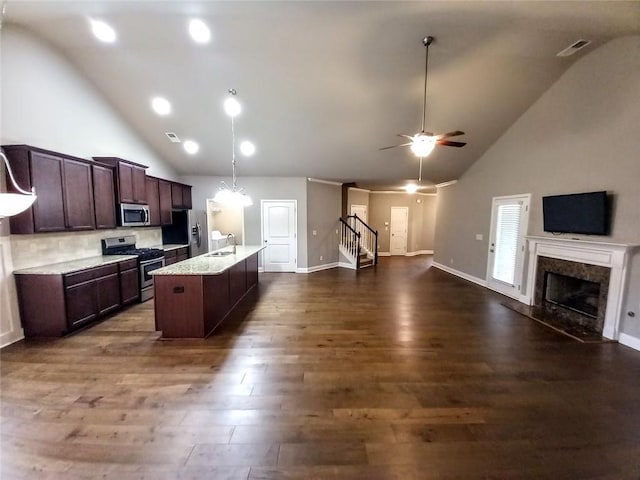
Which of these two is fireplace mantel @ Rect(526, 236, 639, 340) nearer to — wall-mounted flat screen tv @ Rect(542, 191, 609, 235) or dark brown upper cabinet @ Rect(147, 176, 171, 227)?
wall-mounted flat screen tv @ Rect(542, 191, 609, 235)

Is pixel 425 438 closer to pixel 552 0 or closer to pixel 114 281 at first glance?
pixel 552 0

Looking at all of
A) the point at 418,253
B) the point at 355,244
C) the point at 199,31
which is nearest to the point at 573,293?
the point at 355,244

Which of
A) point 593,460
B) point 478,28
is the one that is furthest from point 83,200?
point 593,460

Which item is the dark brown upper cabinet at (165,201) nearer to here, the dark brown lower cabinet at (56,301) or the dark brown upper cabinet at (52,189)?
the dark brown upper cabinet at (52,189)

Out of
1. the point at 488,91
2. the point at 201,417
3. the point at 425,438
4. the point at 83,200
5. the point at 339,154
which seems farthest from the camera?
the point at 339,154

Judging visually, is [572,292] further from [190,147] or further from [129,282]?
[190,147]

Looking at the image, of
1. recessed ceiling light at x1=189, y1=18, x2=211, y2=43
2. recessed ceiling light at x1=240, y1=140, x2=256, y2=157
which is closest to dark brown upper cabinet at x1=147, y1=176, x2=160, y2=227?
recessed ceiling light at x1=240, y1=140, x2=256, y2=157

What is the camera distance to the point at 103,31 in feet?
11.5

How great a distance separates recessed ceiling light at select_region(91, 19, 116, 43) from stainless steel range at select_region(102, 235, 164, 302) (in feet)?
10.1

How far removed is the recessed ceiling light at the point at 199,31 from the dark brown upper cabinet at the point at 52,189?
96.5 inches

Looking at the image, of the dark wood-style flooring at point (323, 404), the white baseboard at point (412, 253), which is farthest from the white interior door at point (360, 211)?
the dark wood-style flooring at point (323, 404)

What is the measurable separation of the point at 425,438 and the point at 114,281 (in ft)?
15.6

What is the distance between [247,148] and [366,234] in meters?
5.41

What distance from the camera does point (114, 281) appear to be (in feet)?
13.8
